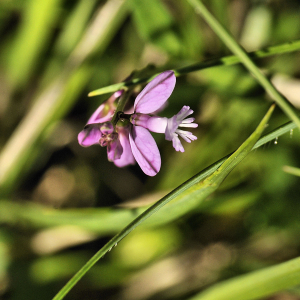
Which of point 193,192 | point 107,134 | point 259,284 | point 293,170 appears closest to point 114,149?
point 107,134

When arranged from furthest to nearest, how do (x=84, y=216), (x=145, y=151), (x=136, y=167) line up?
(x=136, y=167) < (x=84, y=216) < (x=145, y=151)

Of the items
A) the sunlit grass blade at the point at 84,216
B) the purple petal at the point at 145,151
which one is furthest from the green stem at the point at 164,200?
the sunlit grass blade at the point at 84,216

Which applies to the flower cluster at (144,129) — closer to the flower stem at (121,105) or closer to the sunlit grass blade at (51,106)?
the flower stem at (121,105)

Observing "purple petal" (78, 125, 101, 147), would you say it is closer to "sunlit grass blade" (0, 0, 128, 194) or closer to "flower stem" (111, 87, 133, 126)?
"flower stem" (111, 87, 133, 126)

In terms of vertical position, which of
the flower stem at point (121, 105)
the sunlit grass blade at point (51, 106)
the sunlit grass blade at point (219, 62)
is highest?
the sunlit grass blade at point (51, 106)

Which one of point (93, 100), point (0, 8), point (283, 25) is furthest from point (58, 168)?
point (283, 25)

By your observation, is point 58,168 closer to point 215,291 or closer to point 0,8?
point 0,8

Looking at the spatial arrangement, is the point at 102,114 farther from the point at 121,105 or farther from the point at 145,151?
the point at 145,151
